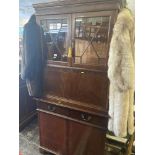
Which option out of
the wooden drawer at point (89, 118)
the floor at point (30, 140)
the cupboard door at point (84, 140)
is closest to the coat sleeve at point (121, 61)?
the wooden drawer at point (89, 118)

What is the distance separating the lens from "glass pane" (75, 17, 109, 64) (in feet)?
3.38

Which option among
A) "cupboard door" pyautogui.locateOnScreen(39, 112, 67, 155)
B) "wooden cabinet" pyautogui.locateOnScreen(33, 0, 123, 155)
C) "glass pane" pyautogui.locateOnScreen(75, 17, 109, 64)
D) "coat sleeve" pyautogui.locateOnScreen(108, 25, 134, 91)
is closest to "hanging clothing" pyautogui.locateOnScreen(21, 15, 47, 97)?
"wooden cabinet" pyautogui.locateOnScreen(33, 0, 123, 155)

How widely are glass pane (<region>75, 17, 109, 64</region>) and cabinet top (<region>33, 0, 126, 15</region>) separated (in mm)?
60

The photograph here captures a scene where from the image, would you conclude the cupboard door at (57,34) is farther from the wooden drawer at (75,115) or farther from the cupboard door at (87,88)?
the wooden drawer at (75,115)

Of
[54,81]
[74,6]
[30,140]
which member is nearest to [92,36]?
[74,6]

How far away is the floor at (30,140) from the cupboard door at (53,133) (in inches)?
2.2

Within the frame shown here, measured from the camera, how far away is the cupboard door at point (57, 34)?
117 cm

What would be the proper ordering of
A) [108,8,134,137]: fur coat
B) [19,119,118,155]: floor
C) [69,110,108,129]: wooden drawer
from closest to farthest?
1. [108,8,134,137]: fur coat
2. [69,110,108,129]: wooden drawer
3. [19,119,118,155]: floor

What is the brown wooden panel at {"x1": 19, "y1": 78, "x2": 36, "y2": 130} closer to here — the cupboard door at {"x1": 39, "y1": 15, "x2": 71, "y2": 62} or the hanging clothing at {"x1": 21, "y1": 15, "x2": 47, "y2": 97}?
the hanging clothing at {"x1": 21, "y1": 15, "x2": 47, "y2": 97}

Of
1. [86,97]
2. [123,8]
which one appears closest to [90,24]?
[123,8]
